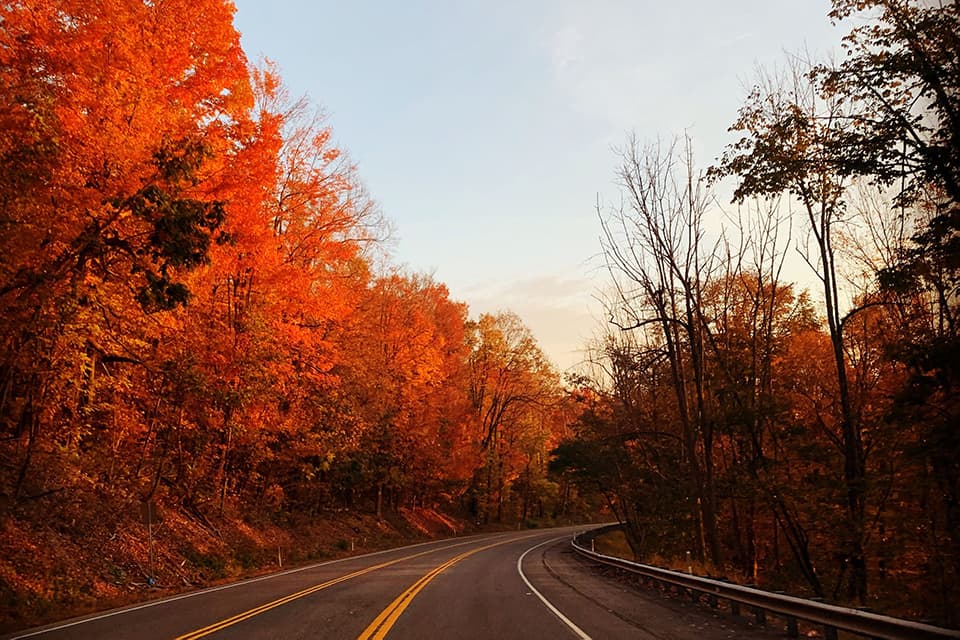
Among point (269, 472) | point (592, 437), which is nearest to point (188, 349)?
point (269, 472)

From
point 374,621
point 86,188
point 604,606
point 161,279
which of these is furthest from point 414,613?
point 86,188

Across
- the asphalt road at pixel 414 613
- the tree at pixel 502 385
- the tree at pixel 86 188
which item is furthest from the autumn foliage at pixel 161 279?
the tree at pixel 502 385

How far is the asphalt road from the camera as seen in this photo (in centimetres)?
848

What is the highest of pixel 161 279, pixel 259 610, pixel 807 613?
pixel 161 279

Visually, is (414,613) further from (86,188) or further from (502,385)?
(502,385)

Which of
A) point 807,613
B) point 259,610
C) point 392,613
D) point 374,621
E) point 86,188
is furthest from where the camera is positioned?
point 86,188

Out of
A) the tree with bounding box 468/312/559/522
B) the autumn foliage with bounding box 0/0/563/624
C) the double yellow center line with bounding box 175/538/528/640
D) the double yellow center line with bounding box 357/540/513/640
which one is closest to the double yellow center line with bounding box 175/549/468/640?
the double yellow center line with bounding box 175/538/528/640

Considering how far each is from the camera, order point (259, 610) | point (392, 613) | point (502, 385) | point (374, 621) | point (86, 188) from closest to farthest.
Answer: point (374, 621) → point (392, 613) → point (259, 610) → point (86, 188) → point (502, 385)

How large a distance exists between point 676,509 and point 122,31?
71.7 feet

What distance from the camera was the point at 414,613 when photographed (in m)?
10.2

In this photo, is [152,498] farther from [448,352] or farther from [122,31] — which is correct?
[448,352]

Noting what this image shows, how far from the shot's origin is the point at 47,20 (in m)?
12.0

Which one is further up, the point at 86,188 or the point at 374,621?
the point at 86,188

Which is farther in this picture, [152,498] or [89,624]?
[152,498]
